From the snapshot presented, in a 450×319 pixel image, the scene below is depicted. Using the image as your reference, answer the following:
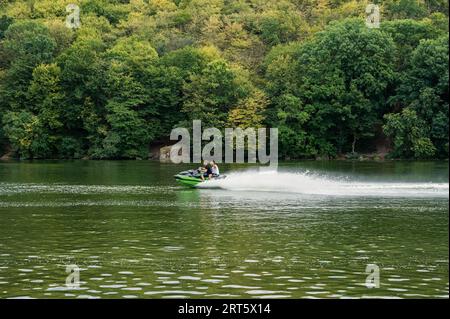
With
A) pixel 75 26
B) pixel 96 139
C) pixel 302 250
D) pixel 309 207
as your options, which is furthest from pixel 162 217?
pixel 75 26

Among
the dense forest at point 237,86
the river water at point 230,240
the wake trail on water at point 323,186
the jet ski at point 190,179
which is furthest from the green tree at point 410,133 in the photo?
the jet ski at point 190,179

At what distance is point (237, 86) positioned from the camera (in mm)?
94688

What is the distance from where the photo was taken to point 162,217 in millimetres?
34938

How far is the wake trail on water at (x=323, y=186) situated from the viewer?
147 feet

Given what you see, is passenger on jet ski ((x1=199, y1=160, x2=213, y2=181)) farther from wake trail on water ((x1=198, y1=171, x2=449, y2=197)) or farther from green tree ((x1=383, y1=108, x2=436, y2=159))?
green tree ((x1=383, y1=108, x2=436, y2=159))

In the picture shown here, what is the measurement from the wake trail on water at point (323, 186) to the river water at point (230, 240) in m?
0.10

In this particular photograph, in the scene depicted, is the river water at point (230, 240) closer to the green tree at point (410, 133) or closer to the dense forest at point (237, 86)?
the green tree at point (410, 133)

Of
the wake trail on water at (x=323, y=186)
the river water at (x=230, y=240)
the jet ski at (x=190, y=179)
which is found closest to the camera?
the river water at (x=230, y=240)

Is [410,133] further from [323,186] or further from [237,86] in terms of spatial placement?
[323,186]

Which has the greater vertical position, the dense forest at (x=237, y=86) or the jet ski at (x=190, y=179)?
the dense forest at (x=237, y=86)

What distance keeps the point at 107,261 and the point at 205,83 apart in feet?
229

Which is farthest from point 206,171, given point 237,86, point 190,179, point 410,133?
point 237,86
